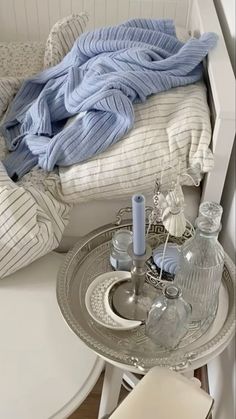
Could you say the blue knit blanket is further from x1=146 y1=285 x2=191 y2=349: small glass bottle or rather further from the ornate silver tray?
x1=146 y1=285 x2=191 y2=349: small glass bottle

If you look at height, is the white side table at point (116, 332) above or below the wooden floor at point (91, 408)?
above

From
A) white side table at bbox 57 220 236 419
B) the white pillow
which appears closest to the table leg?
white side table at bbox 57 220 236 419

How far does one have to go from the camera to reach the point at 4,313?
3.21ft

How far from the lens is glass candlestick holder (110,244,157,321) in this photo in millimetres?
891

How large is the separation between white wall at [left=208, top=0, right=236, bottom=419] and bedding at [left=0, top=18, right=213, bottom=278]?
0.34ft

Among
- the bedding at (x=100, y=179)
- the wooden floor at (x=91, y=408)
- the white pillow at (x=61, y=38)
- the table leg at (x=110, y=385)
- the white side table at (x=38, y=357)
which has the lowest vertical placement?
the wooden floor at (x=91, y=408)

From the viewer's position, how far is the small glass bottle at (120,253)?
971mm

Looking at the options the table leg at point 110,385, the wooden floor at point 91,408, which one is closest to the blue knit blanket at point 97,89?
the table leg at point 110,385

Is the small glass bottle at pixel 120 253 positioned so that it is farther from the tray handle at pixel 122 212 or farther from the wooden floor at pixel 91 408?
the wooden floor at pixel 91 408

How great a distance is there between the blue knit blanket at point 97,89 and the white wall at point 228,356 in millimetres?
92

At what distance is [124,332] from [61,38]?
0.91 metres

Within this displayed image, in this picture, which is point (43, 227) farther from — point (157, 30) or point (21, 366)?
point (157, 30)

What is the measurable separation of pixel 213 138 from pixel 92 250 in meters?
0.34

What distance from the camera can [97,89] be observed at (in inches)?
41.4
